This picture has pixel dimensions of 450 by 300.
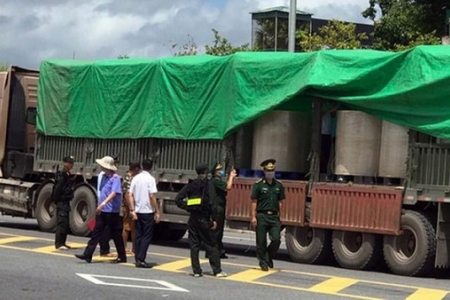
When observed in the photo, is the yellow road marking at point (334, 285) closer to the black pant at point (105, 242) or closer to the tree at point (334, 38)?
the black pant at point (105, 242)

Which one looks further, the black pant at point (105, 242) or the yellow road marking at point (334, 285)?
the black pant at point (105, 242)

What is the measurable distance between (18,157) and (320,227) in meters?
8.41

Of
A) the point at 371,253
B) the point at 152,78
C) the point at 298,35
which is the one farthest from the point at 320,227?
the point at 298,35

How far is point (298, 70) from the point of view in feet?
54.8

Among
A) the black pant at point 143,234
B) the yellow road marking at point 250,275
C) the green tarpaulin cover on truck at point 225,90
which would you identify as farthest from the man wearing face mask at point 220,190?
the black pant at point 143,234

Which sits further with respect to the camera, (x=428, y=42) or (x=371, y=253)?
(x=428, y=42)

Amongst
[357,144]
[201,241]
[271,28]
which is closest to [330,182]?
[357,144]

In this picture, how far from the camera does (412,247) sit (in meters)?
15.4

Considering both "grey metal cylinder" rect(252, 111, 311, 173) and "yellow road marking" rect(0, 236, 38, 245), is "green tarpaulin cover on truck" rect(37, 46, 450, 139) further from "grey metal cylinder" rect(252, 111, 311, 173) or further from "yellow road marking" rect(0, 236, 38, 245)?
"yellow road marking" rect(0, 236, 38, 245)

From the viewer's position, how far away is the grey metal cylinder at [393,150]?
15.6 m

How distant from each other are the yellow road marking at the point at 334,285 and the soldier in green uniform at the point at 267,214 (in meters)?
1.18

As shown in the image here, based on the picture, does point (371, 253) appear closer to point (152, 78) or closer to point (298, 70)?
point (298, 70)

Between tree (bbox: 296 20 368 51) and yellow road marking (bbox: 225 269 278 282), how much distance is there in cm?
1827

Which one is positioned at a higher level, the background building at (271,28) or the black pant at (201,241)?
the background building at (271,28)
